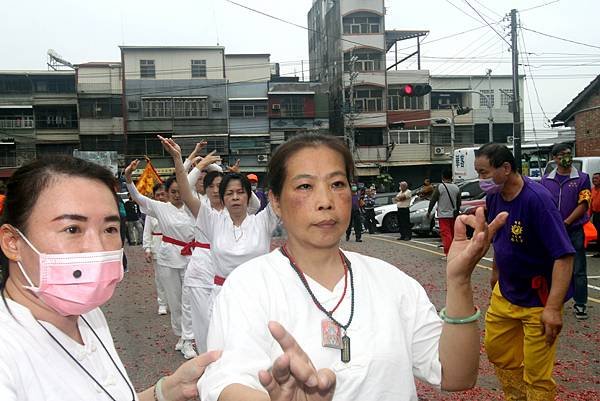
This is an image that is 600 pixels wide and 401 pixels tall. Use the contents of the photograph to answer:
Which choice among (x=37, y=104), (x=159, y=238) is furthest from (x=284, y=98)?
(x=159, y=238)

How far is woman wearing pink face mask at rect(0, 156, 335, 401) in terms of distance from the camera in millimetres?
1824

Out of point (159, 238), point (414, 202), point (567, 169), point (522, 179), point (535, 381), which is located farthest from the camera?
point (414, 202)

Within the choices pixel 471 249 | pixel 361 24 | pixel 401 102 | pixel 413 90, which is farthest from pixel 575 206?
pixel 401 102

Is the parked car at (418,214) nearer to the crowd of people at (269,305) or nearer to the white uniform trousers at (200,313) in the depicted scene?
the white uniform trousers at (200,313)

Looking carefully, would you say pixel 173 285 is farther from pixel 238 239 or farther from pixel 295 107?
pixel 295 107

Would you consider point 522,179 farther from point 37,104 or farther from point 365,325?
point 37,104

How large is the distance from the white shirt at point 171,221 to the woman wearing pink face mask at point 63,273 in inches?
178

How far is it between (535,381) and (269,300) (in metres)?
2.61

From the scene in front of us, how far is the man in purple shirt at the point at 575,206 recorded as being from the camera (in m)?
7.30

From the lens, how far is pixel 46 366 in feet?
5.75

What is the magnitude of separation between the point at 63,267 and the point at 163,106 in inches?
1695

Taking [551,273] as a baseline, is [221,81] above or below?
above

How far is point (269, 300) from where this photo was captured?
6.57 feet

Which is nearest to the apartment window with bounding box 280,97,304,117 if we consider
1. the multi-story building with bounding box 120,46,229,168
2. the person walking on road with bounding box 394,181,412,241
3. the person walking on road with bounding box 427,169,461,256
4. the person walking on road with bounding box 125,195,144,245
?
the multi-story building with bounding box 120,46,229,168
